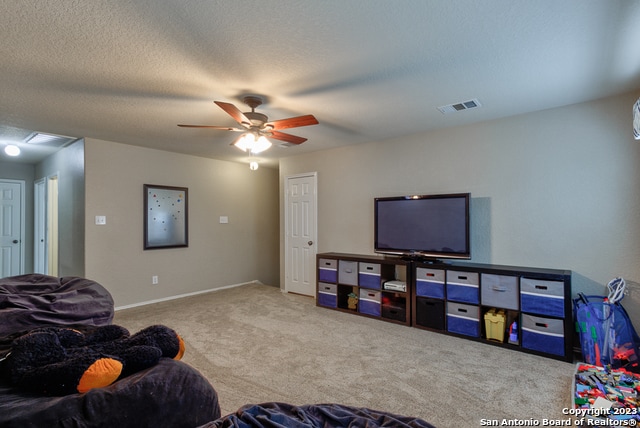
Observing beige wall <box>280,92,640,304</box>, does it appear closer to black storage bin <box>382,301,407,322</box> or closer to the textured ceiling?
the textured ceiling

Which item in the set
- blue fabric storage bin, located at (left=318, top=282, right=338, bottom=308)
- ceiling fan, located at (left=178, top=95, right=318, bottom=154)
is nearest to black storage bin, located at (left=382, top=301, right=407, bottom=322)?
blue fabric storage bin, located at (left=318, top=282, right=338, bottom=308)

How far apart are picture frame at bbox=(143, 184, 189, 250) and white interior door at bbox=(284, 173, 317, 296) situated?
1.77 meters

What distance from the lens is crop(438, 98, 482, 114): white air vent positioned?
306 centimetres

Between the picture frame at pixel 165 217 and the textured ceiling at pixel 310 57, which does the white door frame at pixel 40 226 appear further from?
the textured ceiling at pixel 310 57

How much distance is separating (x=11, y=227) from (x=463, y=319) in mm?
8042

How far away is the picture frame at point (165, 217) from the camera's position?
193 inches

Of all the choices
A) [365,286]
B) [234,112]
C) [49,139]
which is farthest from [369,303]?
[49,139]

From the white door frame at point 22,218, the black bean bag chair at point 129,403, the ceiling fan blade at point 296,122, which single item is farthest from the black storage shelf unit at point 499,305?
the white door frame at point 22,218

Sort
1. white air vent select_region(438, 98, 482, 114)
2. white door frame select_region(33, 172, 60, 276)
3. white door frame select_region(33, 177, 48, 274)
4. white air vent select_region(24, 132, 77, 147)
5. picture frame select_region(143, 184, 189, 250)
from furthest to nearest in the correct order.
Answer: white door frame select_region(33, 177, 48, 274) < white door frame select_region(33, 172, 60, 276) < picture frame select_region(143, 184, 189, 250) < white air vent select_region(24, 132, 77, 147) < white air vent select_region(438, 98, 482, 114)

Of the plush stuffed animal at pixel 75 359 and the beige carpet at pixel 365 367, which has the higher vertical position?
the plush stuffed animal at pixel 75 359

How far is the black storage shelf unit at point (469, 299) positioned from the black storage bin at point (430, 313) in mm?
11

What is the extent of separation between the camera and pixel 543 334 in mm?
2902

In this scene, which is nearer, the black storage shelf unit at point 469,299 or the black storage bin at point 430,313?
the black storage shelf unit at point 469,299

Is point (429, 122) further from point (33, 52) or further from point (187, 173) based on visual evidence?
point (187, 173)
